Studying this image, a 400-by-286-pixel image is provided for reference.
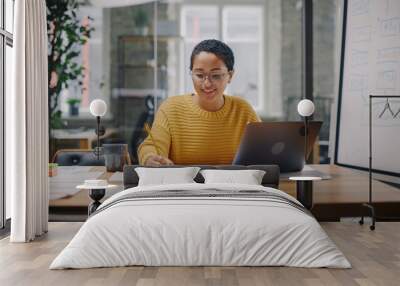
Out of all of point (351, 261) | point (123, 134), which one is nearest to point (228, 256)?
point (351, 261)

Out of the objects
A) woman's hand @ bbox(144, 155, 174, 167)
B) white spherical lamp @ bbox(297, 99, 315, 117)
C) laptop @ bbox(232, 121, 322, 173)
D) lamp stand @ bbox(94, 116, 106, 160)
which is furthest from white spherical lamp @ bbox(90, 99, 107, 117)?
white spherical lamp @ bbox(297, 99, 315, 117)

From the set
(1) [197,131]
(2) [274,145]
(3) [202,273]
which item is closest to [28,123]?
(1) [197,131]

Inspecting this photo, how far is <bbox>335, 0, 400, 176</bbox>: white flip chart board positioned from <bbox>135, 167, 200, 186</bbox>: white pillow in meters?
1.51

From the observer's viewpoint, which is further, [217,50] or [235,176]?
[217,50]

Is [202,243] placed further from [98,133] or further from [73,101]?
[73,101]

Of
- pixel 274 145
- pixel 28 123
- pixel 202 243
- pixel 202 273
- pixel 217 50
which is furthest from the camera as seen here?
pixel 217 50

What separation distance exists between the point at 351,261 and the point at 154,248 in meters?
1.33

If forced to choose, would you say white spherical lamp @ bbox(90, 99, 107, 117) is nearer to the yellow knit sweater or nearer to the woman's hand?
the yellow knit sweater

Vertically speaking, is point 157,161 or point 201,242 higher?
point 157,161

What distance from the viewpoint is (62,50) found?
6.06 metres

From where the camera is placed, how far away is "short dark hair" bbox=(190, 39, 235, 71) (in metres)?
6.05

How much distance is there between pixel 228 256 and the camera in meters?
4.15

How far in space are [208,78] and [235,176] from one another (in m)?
1.02

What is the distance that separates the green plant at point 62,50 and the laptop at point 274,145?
5.48 feet
